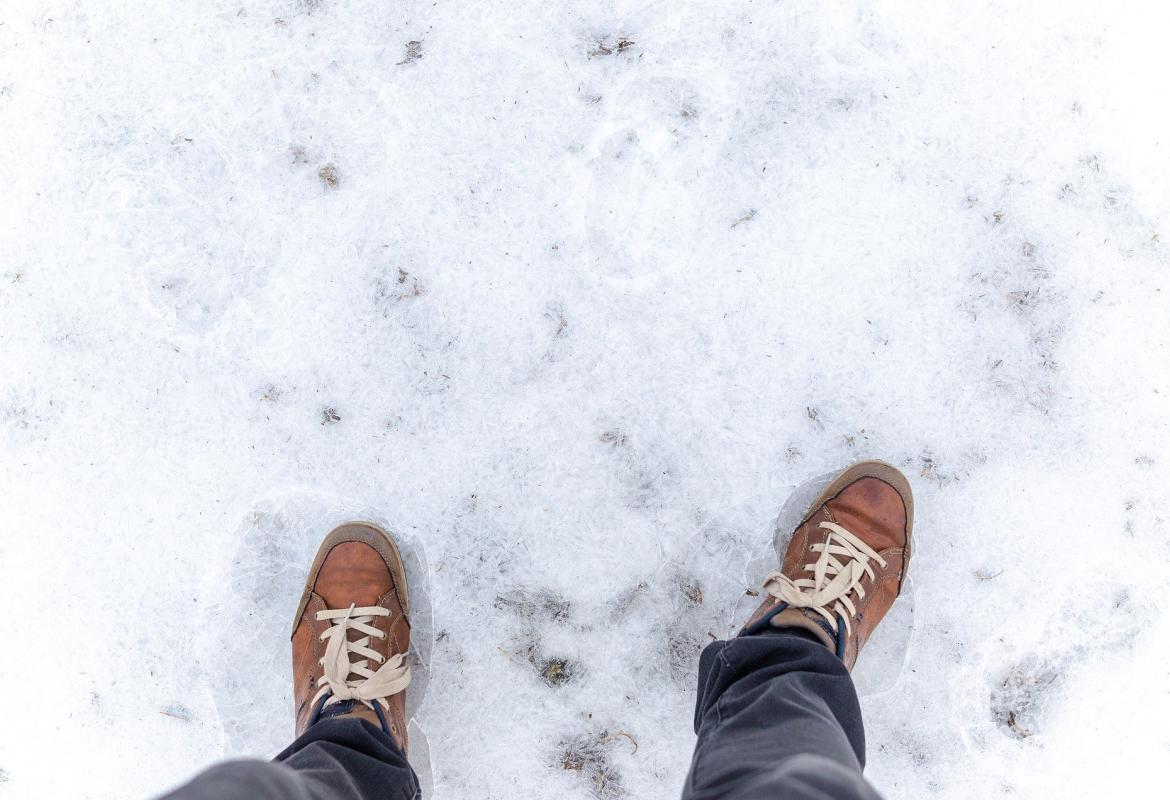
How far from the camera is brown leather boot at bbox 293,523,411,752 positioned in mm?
1922

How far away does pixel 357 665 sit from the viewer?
6.33ft

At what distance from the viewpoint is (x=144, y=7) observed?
2.04 meters

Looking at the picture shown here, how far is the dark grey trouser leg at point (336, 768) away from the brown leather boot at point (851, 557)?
986 mm

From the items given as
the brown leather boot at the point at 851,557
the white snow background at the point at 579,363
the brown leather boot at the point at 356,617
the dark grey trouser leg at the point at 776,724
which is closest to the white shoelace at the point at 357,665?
the brown leather boot at the point at 356,617

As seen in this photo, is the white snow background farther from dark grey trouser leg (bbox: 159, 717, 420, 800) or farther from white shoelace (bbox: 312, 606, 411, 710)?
dark grey trouser leg (bbox: 159, 717, 420, 800)

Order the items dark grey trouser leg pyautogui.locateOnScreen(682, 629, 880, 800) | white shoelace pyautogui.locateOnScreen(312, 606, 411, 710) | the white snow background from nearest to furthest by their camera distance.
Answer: dark grey trouser leg pyautogui.locateOnScreen(682, 629, 880, 800) < white shoelace pyautogui.locateOnScreen(312, 606, 411, 710) < the white snow background

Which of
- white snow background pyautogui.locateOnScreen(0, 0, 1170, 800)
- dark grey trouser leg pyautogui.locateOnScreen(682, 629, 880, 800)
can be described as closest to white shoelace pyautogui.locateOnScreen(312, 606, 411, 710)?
white snow background pyautogui.locateOnScreen(0, 0, 1170, 800)

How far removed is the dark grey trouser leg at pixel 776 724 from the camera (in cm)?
120

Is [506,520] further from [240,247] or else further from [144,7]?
[144,7]

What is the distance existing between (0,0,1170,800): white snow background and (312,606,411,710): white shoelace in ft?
0.43

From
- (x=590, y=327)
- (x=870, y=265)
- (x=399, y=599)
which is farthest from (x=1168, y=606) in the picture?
(x=399, y=599)

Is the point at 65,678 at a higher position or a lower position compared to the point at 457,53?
lower

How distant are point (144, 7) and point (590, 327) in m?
1.62

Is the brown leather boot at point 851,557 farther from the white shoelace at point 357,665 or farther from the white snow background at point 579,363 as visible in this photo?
the white shoelace at point 357,665
